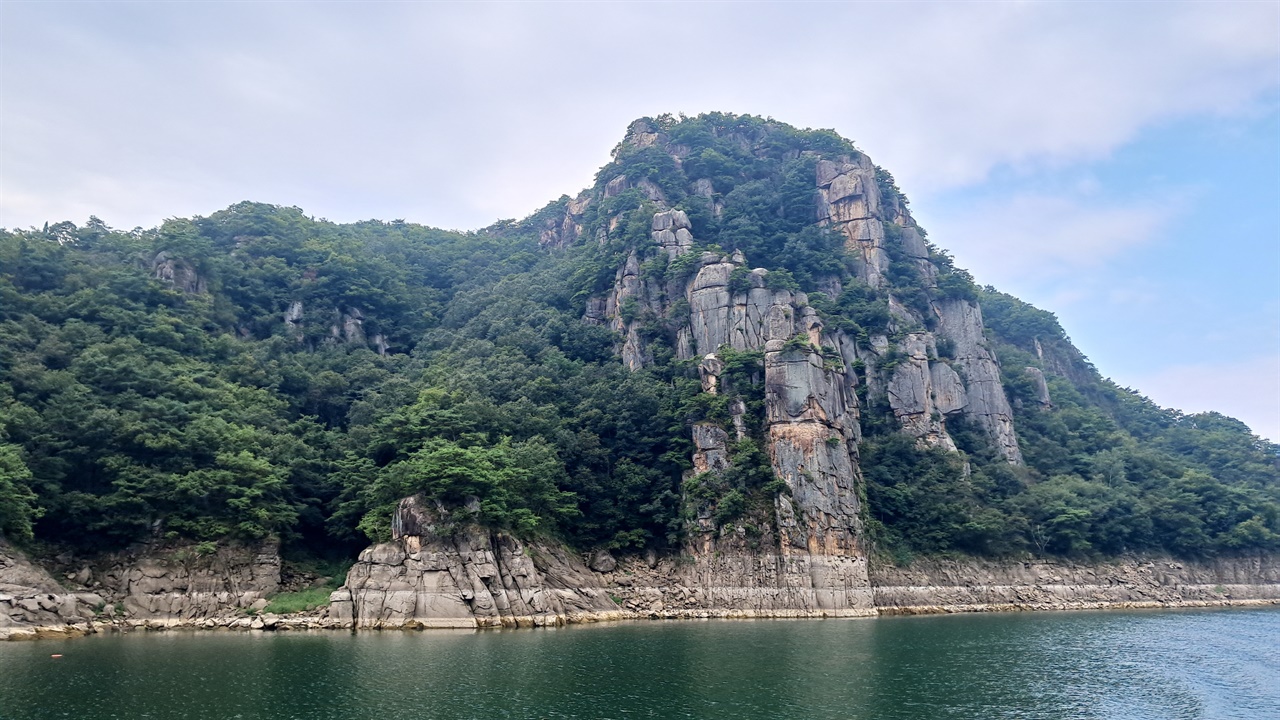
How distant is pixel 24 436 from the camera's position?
4500 cm

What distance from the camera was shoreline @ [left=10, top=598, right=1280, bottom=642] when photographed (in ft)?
132

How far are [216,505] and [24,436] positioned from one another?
10585 mm

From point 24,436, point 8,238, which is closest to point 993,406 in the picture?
point 24,436

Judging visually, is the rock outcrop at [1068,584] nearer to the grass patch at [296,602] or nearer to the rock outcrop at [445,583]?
the rock outcrop at [445,583]

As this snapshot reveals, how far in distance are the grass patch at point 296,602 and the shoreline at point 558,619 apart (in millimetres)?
776

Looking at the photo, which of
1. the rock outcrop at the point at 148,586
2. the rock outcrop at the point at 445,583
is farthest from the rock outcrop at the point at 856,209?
the rock outcrop at the point at 148,586

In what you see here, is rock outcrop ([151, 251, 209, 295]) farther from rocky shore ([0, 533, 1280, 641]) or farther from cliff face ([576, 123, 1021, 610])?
cliff face ([576, 123, 1021, 610])

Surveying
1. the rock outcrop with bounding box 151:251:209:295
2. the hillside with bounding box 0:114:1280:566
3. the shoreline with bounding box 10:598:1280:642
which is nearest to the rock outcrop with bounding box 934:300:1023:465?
the hillside with bounding box 0:114:1280:566

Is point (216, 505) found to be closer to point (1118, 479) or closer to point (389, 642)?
point (389, 642)

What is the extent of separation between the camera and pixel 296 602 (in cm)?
4591

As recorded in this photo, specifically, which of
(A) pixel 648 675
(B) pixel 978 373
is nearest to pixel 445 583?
(A) pixel 648 675

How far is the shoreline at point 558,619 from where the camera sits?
1581 inches

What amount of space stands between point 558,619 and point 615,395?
72.2 ft

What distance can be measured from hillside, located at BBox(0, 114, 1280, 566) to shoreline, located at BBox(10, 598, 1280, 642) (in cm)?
454
